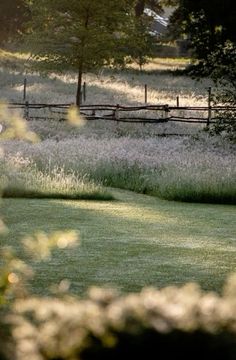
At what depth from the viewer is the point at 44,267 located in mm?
7941

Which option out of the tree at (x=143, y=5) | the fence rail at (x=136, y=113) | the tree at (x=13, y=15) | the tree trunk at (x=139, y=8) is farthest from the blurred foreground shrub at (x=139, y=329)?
the tree trunk at (x=139, y=8)

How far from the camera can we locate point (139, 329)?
218 cm

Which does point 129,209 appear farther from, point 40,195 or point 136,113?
point 136,113

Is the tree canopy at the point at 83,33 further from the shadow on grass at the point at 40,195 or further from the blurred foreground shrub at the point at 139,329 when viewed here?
the blurred foreground shrub at the point at 139,329

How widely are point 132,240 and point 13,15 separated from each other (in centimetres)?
5989

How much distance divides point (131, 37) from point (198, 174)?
24.2 metres

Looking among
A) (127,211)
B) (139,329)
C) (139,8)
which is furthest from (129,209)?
(139,8)

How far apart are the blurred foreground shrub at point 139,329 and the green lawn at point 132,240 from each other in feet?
14.7

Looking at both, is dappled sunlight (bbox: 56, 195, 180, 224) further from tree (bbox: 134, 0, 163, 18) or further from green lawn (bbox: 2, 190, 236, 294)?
tree (bbox: 134, 0, 163, 18)

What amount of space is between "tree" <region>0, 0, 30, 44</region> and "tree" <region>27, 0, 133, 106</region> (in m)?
25.9

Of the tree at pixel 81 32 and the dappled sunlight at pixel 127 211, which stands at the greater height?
the tree at pixel 81 32

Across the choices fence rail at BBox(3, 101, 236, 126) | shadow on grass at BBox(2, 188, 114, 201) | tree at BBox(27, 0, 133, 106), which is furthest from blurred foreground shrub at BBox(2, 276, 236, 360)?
tree at BBox(27, 0, 133, 106)

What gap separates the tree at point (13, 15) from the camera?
6688 cm

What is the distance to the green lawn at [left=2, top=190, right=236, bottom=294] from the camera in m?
7.52
